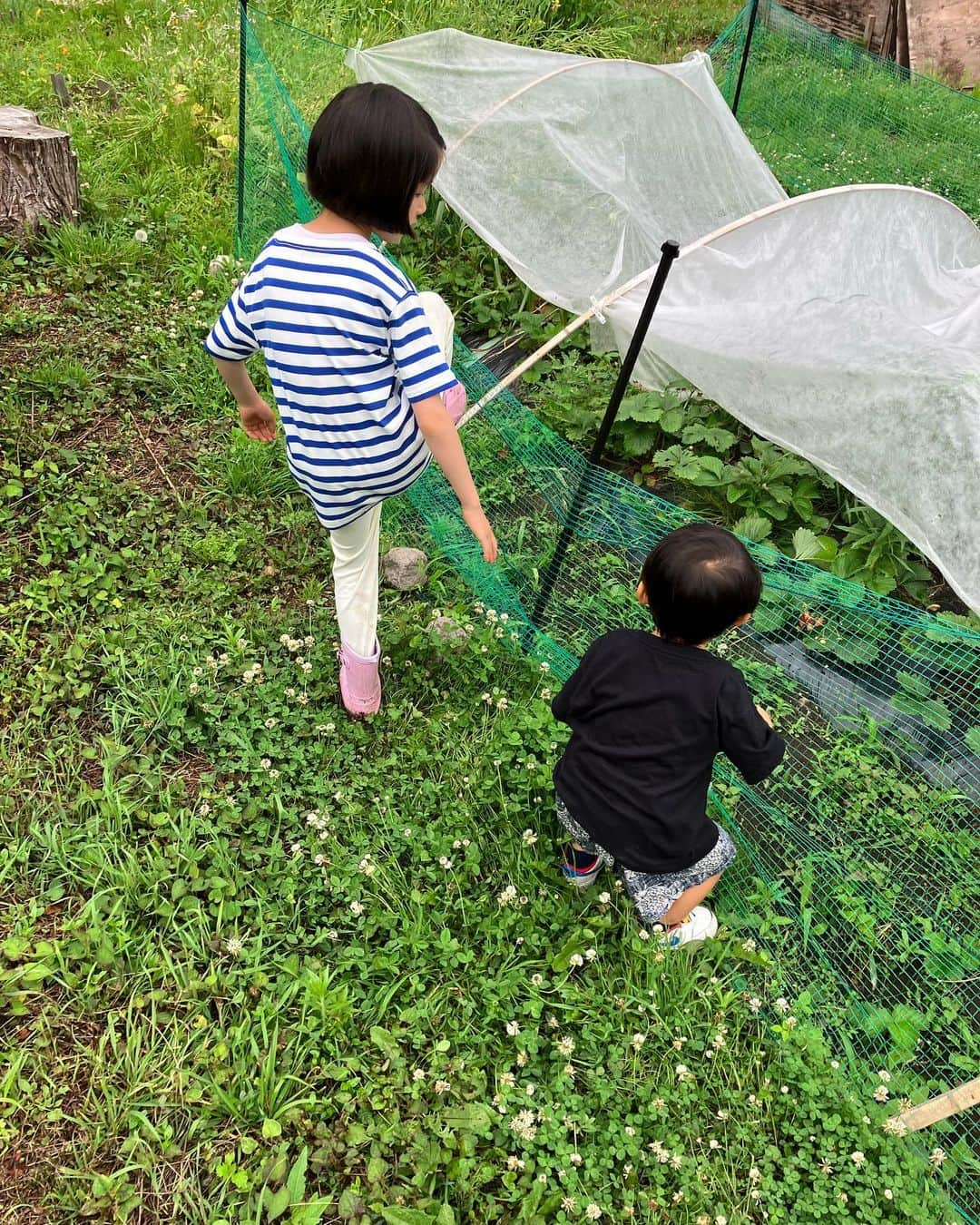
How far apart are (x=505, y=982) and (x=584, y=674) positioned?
0.76 meters

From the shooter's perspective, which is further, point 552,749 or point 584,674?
point 552,749

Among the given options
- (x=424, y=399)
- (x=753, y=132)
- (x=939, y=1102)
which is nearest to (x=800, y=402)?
(x=424, y=399)

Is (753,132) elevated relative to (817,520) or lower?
elevated

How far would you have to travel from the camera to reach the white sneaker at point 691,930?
2139 millimetres

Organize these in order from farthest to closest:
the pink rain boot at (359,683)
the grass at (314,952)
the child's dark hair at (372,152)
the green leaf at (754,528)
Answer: the green leaf at (754,528)
the pink rain boot at (359,683)
the grass at (314,952)
the child's dark hair at (372,152)

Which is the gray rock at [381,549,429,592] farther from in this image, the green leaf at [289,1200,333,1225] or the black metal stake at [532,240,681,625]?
the green leaf at [289,1200,333,1225]

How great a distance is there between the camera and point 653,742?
184cm

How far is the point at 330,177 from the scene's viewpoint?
1721 mm

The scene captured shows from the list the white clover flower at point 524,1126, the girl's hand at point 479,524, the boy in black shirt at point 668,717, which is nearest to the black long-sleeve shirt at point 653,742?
the boy in black shirt at point 668,717

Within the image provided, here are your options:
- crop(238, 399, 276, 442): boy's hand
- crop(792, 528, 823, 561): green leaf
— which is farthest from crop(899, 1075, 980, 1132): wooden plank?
crop(238, 399, 276, 442): boy's hand

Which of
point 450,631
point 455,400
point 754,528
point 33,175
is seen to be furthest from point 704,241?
point 33,175

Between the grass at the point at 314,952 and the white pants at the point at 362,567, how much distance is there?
30 centimetres

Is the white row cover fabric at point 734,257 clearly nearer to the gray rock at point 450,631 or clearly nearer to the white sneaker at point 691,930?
the white sneaker at point 691,930

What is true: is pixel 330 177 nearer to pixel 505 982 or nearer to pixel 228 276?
pixel 505 982
